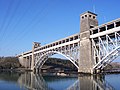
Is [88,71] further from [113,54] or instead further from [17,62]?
[17,62]

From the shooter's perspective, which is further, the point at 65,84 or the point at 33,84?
the point at 65,84

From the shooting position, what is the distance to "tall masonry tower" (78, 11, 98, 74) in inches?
1406

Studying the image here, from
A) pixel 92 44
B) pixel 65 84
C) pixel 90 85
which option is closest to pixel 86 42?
pixel 92 44

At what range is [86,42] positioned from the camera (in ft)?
121

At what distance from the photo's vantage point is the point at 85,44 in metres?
37.1

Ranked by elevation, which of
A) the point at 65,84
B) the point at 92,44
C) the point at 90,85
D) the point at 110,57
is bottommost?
the point at 65,84

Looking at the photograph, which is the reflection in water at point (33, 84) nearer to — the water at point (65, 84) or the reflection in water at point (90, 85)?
the water at point (65, 84)

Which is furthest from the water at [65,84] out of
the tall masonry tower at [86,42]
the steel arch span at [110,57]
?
the tall masonry tower at [86,42]

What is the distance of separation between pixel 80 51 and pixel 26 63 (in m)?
45.2

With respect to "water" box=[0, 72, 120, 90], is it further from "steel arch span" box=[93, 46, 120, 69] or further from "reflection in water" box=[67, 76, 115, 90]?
"steel arch span" box=[93, 46, 120, 69]

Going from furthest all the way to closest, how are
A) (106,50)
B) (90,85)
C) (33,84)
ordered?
(106,50) → (33,84) → (90,85)

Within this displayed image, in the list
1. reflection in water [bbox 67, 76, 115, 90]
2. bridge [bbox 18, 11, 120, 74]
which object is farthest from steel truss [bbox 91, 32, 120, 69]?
reflection in water [bbox 67, 76, 115, 90]

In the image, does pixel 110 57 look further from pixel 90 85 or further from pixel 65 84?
pixel 90 85

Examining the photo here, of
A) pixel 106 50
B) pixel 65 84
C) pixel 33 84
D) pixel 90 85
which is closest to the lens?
pixel 90 85
